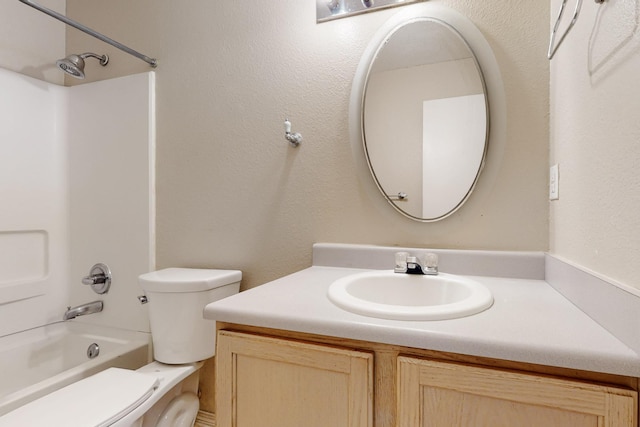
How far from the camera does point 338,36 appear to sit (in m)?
1.33

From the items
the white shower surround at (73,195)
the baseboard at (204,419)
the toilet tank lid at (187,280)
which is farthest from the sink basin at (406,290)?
the white shower surround at (73,195)

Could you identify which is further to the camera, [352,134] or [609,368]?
[352,134]

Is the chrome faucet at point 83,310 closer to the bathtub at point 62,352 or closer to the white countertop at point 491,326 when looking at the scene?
the bathtub at point 62,352

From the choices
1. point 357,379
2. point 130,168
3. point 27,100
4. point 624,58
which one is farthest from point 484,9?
point 27,100

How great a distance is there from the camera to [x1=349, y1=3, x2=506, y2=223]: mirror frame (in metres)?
1.14

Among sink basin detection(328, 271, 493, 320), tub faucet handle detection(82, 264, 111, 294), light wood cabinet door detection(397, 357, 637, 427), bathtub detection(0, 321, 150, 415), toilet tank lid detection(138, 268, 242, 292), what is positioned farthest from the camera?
tub faucet handle detection(82, 264, 111, 294)

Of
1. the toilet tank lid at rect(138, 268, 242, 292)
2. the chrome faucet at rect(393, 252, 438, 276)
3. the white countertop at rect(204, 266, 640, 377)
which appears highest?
the chrome faucet at rect(393, 252, 438, 276)

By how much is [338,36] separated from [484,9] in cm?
53

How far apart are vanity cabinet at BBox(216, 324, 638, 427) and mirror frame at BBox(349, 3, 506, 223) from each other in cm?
66

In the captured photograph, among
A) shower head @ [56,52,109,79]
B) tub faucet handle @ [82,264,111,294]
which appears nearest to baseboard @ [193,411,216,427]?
tub faucet handle @ [82,264,111,294]

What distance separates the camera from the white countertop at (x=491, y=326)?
1.85 ft

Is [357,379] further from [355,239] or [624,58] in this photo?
[624,58]

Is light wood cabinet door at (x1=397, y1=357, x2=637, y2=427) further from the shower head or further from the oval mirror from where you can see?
the shower head

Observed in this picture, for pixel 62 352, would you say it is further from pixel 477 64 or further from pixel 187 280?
pixel 477 64
